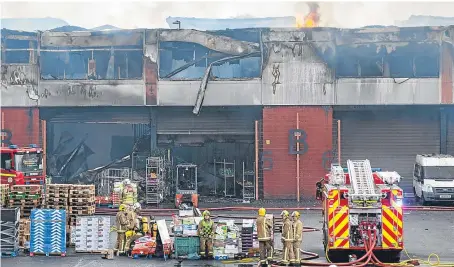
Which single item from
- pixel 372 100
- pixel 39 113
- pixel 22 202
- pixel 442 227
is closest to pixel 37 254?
pixel 22 202

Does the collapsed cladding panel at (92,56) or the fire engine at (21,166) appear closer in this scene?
the fire engine at (21,166)

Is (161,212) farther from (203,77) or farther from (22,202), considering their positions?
(22,202)

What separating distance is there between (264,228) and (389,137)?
19310 millimetres

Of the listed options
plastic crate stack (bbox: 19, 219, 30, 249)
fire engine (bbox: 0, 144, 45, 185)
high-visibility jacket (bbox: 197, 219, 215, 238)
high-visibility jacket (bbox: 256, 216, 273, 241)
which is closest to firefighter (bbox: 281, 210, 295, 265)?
high-visibility jacket (bbox: 256, 216, 273, 241)

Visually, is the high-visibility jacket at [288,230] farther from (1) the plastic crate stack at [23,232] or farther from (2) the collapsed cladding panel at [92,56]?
(2) the collapsed cladding panel at [92,56]

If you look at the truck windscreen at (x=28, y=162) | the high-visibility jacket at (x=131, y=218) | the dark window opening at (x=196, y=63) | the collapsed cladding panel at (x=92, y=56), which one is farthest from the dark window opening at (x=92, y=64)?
the high-visibility jacket at (x=131, y=218)

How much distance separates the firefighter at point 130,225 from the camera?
2048 centimetres

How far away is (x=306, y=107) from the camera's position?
116ft

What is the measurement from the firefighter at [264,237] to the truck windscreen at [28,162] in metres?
14.2

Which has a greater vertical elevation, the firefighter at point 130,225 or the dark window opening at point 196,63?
the dark window opening at point 196,63

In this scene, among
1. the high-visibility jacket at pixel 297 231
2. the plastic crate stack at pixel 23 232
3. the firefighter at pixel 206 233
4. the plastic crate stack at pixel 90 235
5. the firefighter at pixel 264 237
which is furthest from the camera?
the plastic crate stack at pixel 23 232

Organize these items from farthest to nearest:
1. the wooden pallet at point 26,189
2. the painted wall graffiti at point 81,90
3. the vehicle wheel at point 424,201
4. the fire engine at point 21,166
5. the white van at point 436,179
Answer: the painted wall graffiti at point 81,90
the vehicle wheel at point 424,201
the white van at point 436,179
the fire engine at point 21,166
the wooden pallet at point 26,189

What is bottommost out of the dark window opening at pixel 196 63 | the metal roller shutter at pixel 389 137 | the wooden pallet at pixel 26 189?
the wooden pallet at pixel 26 189

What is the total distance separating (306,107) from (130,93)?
28.1 feet
